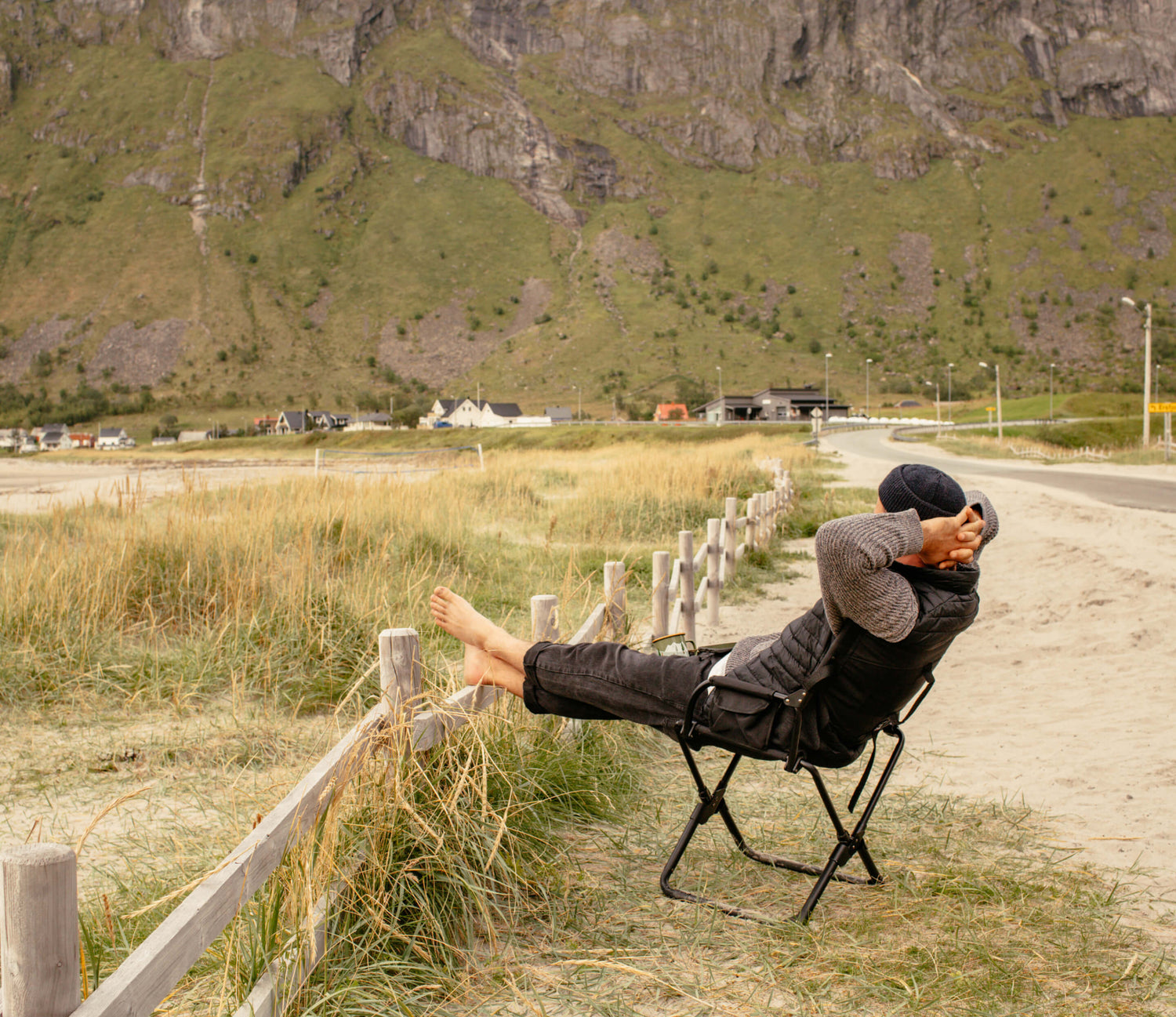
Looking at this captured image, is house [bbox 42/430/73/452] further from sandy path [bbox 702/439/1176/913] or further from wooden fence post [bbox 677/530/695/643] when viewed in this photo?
wooden fence post [bbox 677/530/695/643]

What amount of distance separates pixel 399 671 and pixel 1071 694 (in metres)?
4.34

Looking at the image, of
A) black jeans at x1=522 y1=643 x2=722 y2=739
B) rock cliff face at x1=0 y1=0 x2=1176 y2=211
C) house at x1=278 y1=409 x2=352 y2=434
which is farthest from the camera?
rock cliff face at x1=0 y1=0 x2=1176 y2=211

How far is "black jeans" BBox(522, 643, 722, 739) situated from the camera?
2.72m

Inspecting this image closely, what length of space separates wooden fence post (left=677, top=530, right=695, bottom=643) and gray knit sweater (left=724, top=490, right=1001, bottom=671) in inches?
137

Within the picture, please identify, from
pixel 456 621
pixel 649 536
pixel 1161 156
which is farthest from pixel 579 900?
pixel 1161 156

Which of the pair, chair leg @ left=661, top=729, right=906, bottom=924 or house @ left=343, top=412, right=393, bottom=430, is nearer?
chair leg @ left=661, top=729, right=906, bottom=924

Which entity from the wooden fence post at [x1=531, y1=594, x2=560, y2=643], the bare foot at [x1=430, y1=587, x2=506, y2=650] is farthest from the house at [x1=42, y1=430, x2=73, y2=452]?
the bare foot at [x1=430, y1=587, x2=506, y2=650]

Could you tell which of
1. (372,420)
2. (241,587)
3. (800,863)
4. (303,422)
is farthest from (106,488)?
(372,420)

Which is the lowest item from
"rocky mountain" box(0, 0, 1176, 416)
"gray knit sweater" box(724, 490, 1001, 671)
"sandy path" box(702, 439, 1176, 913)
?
"sandy path" box(702, 439, 1176, 913)

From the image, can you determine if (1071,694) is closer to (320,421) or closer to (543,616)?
(543,616)

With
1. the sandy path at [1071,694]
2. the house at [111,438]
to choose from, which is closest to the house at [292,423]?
the house at [111,438]

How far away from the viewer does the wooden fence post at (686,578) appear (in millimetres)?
5945

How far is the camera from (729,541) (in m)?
8.52

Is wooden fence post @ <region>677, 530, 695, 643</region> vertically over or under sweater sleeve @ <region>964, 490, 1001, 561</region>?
under
